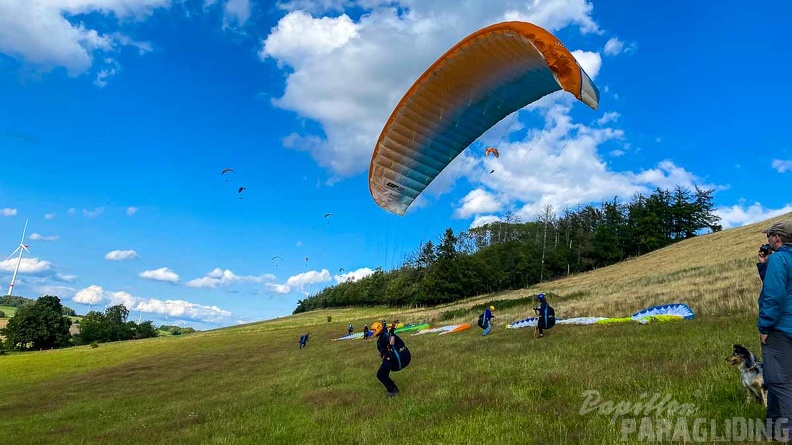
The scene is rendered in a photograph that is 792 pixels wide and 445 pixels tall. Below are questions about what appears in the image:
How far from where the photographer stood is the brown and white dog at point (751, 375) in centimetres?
534

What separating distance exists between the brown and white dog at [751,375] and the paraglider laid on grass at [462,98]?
569 cm

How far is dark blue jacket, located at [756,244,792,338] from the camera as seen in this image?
4.50 metres

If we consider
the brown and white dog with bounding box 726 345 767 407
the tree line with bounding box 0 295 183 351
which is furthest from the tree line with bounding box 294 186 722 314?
the brown and white dog with bounding box 726 345 767 407

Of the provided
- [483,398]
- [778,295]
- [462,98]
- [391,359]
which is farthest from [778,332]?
[462,98]

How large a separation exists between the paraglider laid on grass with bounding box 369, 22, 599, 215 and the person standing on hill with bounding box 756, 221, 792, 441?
5.77 m

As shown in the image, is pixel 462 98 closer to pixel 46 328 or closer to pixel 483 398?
pixel 483 398

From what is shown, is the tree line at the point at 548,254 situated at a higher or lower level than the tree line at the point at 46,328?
higher

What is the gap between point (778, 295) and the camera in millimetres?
4492

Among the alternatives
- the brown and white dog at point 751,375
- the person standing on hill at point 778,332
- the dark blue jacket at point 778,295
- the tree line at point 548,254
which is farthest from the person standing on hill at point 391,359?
the tree line at point 548,254

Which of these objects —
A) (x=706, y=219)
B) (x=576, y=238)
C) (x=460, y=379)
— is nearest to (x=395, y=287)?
→ (x=576, y=238)

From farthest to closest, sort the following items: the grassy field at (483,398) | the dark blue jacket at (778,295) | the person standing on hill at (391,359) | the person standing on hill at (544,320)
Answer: the person standing on hill at (544,320) → the person standing on hill at (391,359) → the grassy field at (483,398) → the dark blue jacket at (778,295)

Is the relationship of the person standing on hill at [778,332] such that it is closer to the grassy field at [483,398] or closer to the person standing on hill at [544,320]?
the grassy field at [483,398]

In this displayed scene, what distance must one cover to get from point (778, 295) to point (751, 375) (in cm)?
157

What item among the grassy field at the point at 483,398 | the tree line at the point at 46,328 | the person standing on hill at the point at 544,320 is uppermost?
the person standing on hill at the point at 544,320
